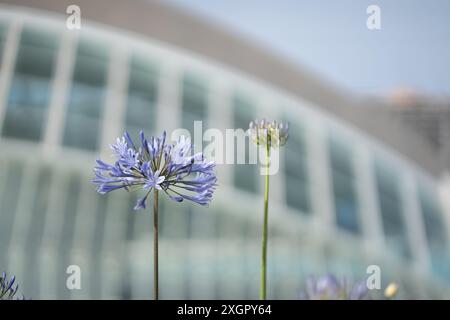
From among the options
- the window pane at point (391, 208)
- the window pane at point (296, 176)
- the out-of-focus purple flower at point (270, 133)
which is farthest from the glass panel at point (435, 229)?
the out-of-focus purple flower at point (270, 133)

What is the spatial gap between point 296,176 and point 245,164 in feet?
2.56

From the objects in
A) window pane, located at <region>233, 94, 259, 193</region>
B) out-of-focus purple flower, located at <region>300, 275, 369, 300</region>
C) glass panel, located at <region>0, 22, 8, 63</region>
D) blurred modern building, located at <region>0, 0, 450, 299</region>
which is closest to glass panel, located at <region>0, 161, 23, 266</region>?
blurred modern building, located at <region>0, 0, 450, 299</region>

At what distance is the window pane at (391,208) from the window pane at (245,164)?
224cm

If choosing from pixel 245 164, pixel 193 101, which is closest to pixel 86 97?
pixel 193 101

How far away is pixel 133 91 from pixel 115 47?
764 mm

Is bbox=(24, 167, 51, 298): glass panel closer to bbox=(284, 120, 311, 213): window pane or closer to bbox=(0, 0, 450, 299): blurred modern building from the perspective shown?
bbox=(0, 0, 450, 299): blurred modern building

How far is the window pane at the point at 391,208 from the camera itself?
8.91m

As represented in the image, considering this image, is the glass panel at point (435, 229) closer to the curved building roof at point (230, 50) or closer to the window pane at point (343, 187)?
the curved building roof at point (230, 50)

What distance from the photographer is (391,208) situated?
30.5ft

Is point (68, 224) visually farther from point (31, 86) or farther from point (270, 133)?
point (270, 133)

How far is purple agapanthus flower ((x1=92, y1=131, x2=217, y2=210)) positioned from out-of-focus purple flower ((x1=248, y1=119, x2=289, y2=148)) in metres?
0.16

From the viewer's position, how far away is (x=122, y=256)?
741cm
